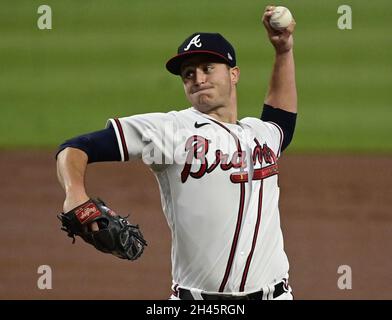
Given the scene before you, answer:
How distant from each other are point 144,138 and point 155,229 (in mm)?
3609

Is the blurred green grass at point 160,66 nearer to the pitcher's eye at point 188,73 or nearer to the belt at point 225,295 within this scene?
the pitcher's eye at point 188,73

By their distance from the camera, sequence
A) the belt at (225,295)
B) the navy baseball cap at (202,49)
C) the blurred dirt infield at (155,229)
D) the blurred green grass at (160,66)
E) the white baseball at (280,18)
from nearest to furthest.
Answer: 1. the belt at (225,295)
2. the navy baseball cap at (202,49)
3. the white baseball at (280,18)
4. the blurred dirt infield at (155,229)
5. the blurred green grass at (160,66)

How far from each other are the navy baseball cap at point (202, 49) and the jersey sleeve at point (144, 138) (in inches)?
11.0

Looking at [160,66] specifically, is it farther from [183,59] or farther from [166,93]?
[183,59]

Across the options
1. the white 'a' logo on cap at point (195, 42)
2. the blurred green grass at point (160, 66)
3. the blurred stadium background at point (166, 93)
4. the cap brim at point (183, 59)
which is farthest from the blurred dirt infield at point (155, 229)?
the white 'a' logo on cap at point (195, 42)

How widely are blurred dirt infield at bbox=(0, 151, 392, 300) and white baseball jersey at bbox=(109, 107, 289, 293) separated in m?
2.38

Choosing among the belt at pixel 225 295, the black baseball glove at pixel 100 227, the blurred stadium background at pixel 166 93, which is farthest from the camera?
the blurred stadium background at pixel 166 93

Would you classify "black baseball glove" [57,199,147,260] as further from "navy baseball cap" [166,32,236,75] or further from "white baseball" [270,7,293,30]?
"white baseball" [270,7,293,30]

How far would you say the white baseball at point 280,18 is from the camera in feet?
10.7

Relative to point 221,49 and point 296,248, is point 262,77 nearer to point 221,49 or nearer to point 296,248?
point 296,248

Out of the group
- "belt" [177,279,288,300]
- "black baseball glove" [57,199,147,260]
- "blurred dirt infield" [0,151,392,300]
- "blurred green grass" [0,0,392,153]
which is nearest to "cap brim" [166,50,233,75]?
"black baseball glove" [57,199,147,260]

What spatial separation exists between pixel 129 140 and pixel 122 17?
245 inches

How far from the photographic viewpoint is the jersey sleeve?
9.18 ft
